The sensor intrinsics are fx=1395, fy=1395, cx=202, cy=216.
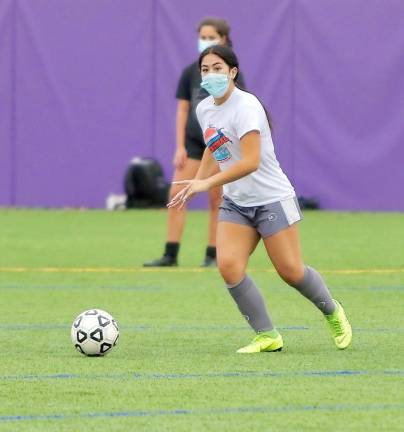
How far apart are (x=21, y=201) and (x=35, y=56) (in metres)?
2.17

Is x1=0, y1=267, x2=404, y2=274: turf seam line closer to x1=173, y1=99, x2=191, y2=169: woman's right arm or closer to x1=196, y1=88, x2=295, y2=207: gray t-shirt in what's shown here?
x1=173, y1=99, x2=191, y2=169: woman's right arm

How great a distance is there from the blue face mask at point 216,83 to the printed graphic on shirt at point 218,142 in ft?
0.69

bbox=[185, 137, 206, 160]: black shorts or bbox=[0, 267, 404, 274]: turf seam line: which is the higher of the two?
bbox=[185, 137, 206, 160]: black shorts

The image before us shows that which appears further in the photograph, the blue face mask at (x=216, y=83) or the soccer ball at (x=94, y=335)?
A: the blue face mask at (x=216, y=83)

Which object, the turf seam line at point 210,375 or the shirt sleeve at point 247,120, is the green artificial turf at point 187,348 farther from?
the shirt sleeve at point 247,120

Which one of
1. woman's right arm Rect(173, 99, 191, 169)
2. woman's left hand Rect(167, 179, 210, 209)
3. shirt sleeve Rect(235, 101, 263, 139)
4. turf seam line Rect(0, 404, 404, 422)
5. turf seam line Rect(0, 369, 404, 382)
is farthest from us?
woman's right arm Rect(173, 99, 191, 169)

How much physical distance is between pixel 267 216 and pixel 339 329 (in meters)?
0.76

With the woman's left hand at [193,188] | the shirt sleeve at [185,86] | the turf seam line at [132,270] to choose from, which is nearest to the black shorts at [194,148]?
the shirt sleeve at [185,86]

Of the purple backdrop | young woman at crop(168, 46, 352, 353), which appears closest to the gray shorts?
young woman at crop(168, 46, 352, 353)

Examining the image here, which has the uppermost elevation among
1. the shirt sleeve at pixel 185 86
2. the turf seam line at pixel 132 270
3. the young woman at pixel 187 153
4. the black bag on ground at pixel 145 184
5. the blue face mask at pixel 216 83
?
the blue face mask at pixel 216 83

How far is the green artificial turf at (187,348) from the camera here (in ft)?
18.6

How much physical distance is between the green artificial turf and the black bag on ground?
4695 millimetres

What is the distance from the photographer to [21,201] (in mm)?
20875

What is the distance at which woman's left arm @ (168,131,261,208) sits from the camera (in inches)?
290
